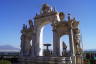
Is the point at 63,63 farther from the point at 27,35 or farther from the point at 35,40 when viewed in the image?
the point at 27,35

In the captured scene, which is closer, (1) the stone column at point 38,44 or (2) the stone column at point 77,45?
(2) the stone column at point 77,45

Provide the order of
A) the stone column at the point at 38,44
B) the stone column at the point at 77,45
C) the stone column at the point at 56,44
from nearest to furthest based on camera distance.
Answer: the stone column at the point at 77,45 < the stone column at the point at 56,44 < the stone column at the point at 38,44

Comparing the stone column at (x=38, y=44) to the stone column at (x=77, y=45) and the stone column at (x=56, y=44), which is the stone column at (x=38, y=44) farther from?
the stone column at (x=77, y=45)

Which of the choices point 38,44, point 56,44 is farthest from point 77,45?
point 38,44

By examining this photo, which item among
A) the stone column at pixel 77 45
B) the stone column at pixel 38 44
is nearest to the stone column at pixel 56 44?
the stone column at pixel 77 45

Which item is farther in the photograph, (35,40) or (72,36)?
(35,40)

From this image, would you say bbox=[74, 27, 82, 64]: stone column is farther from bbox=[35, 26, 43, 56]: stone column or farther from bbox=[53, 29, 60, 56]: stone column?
bbox=[35, 26, 43, 56]: stone column

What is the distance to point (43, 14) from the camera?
28.6 metres

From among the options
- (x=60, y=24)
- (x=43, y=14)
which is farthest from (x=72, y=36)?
(x=43, y=14)

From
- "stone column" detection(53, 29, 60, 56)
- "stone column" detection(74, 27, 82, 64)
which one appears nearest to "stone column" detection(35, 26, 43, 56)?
"stone column" detection(53, 29, 60, 56)

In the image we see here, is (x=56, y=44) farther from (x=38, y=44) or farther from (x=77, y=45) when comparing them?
(x=38, y=44)

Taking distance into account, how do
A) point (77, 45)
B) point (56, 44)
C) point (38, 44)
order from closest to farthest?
1. point (77, 45)
2. point (56, 44)
3. point (38, 44)

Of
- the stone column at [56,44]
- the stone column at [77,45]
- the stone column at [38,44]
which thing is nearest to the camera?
the stone column at [77,45]

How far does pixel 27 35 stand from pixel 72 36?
35.8 feet
